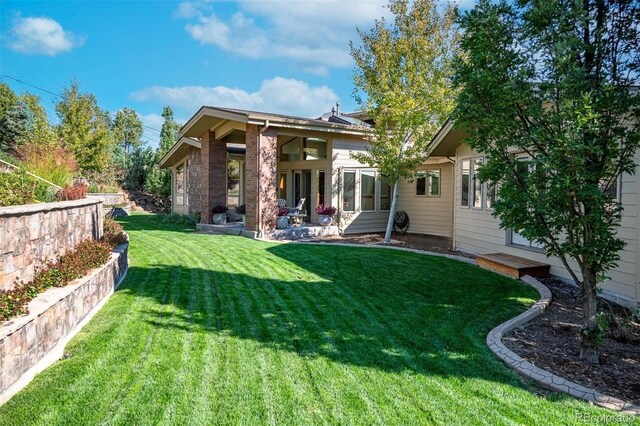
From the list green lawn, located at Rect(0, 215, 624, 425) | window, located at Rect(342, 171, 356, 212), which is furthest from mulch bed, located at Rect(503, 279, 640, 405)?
window, located at Rect(342, 171, 356, 212)

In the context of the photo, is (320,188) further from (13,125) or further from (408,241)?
(13,125)

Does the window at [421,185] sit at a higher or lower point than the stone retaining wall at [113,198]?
higher

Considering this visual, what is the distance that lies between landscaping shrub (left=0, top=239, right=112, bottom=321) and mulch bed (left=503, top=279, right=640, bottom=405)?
4879 millimetres

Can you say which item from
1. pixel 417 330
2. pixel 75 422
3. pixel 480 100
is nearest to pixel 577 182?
pixel 480 100

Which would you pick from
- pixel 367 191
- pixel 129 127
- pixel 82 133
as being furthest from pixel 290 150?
pixel 129 127

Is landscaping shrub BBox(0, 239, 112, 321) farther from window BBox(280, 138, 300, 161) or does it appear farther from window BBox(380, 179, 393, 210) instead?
window BBox(380, 179, 393, 210)

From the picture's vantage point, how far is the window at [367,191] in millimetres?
15042

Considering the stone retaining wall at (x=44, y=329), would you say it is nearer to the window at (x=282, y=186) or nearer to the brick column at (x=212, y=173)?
the brick column at (x=212, y=173)

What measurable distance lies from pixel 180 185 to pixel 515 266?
1764cm

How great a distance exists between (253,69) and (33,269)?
22393 millimetres

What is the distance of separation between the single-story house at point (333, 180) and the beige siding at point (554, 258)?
3cm

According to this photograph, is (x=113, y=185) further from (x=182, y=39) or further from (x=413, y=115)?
(x=413, y=115)

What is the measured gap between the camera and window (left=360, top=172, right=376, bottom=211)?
15.0 metres

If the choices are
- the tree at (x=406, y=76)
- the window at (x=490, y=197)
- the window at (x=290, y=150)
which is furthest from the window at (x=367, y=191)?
the window at (x=490, y=197)
